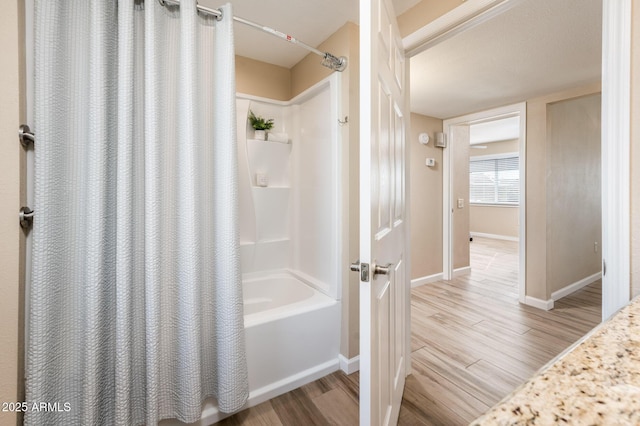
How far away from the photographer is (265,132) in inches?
96.3

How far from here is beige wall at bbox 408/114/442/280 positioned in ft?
11.5

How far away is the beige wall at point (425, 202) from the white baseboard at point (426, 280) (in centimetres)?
4

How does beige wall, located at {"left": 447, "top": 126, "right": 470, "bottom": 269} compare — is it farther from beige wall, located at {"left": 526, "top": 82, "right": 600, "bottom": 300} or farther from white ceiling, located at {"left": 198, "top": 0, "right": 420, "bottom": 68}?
white ceiling, located at {"left": 198, "top": 0, "right": 420, "bottom": 68}

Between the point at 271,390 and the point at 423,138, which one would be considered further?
the point at 423,138

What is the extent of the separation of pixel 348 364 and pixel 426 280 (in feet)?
7.21

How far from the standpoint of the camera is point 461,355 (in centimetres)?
204

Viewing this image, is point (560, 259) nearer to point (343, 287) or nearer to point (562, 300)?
point (562, 300)

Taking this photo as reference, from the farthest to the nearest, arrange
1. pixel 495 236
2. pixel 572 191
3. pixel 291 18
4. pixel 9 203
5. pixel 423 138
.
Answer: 1. pixel 495 236
2. pixel 423 138
3. pixel 572 191
4. pixel 291 18
5. pixel 9 203

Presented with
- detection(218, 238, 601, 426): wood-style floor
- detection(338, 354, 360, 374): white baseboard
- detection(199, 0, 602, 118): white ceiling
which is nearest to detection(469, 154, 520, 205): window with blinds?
detection(218, 238, 601, 426): wood-style floor

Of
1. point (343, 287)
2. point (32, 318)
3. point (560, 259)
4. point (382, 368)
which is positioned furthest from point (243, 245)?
point (560, 259)

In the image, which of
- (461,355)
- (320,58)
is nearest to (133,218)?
(320,58)

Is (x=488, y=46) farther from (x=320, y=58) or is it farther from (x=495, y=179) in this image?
(x=495, y=179)

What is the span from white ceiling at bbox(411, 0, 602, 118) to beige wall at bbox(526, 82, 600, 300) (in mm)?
195

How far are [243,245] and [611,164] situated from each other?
87.9 inches
